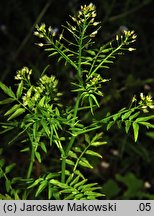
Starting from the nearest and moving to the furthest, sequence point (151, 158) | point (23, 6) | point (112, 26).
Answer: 1. point (151, 158)
2. point (112, 26)
3. point (23, 6)

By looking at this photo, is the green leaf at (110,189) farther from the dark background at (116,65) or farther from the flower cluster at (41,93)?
the flower cluster at (41,93)

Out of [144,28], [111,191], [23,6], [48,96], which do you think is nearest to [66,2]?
[23,6]

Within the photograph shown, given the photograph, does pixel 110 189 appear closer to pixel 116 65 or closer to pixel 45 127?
pixel 116 65

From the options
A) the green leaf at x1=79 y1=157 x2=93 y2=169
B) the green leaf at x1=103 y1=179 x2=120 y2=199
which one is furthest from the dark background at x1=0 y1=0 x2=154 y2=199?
the green leaf at x1=79 y1=157 x2=93 y2=169

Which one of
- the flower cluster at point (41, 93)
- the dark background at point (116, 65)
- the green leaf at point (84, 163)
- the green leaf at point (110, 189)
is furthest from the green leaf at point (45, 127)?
the green leaf at point (110, 189)

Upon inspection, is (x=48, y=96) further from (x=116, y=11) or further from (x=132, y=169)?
(x=116, y=11)

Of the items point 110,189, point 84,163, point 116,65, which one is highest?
point 116,65

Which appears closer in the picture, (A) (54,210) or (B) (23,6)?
(A) (54,210)

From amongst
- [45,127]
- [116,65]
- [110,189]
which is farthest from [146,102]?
[116,65]
